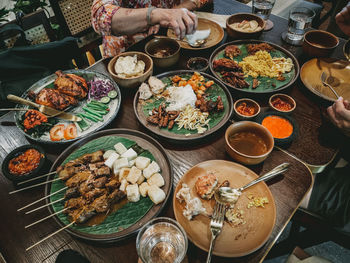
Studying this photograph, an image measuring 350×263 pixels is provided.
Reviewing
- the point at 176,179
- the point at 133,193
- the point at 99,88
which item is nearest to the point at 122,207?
the point at 133,193

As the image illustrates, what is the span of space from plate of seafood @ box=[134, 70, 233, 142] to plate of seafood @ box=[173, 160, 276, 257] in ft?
1.50

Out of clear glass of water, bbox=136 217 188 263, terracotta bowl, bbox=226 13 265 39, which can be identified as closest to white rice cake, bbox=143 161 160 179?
clear glass of water, bbox=136 217 188 263

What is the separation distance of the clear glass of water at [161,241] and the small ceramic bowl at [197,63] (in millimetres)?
2011

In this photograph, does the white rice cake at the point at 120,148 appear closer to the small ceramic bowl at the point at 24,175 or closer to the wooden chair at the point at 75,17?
the small ceramic bowl at the point at 24,175

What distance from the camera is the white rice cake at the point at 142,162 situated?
2.05 m

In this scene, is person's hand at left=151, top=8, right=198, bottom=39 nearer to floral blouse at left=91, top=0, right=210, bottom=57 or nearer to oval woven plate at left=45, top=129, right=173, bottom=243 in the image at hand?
floral blouse at left=91, top=0, right=210, bottom=57

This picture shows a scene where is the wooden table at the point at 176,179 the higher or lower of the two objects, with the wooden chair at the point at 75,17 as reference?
lower

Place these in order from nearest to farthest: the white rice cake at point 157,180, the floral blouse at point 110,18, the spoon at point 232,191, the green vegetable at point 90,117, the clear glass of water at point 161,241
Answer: the clear glass of water at point 161,241 < the spoon at point 232,191 < the white rice cake at point 157,180 < the green vegetable at point 90,117 < the floral blouse at point 110,18

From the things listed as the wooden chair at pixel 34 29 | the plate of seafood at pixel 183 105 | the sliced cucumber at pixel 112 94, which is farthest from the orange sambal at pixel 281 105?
the wooden chair at pixel 34 29

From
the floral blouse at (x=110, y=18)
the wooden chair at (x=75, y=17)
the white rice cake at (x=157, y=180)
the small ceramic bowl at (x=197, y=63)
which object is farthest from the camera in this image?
the wooden chair at (x=75, y=17)

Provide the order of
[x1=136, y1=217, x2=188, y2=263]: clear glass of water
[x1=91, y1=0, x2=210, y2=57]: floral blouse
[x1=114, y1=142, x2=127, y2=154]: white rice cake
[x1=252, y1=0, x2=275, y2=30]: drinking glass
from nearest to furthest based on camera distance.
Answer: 1. [x1=136, y1=217, x2=188, y2=263]: clear glass of water
2. [x1=114, y1=142, x2=127, y2=154]: white rice cake
3. [x1=91, y1=0, x2=210, y2=57]: floral blouse
4. [x1=252, y1=0, x2=275, y2=30]: drinking glass

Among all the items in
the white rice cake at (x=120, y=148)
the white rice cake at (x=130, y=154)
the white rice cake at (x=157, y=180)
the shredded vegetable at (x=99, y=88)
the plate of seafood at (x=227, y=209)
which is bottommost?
the plate of seafood at (x=227, y=209)

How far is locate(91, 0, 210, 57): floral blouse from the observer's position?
10.1ft

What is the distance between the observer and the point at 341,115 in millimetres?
2168
